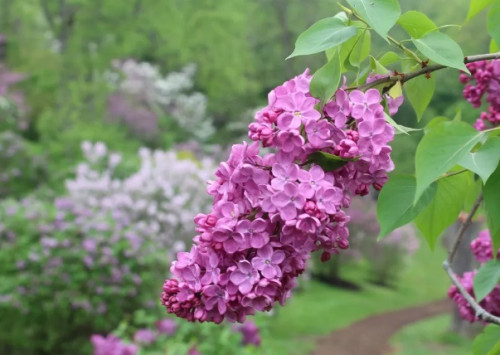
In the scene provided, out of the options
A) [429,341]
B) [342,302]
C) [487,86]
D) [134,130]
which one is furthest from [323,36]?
[134,130]

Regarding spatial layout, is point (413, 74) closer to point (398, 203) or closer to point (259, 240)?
point (398, 203)

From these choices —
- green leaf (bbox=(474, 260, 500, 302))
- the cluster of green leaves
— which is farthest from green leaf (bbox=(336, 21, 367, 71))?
green leaf (bbox=(474, 260, 500, 302))

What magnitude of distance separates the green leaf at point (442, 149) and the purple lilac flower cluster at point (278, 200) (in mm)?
87

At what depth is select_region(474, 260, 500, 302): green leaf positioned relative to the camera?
136 cm

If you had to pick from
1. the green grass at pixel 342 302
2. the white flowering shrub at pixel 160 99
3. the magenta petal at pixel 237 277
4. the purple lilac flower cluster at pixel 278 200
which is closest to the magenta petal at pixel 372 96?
the purple lilac flower cluster at pixel 278 200

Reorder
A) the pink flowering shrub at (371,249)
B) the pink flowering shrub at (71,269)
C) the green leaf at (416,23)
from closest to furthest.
A: the green leaf at (416,23) < the pink flowering shrub at (71,269) < the pink flowering shrub at (371,249)

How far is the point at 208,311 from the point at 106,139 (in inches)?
566

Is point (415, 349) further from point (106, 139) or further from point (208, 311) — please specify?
point (208, 311)

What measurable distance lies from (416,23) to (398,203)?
312 millimetres

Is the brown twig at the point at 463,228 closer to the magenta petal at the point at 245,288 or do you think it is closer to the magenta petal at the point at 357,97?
the magenta petal at the point at 357,97

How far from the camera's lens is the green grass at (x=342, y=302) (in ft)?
35.7

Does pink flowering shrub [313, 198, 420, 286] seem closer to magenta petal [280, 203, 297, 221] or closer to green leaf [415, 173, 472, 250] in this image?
green leaf [415, 173, 472, 250]

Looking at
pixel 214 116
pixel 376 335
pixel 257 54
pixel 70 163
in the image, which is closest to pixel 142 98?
pixel 214 116

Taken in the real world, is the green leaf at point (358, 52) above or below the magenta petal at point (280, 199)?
above
